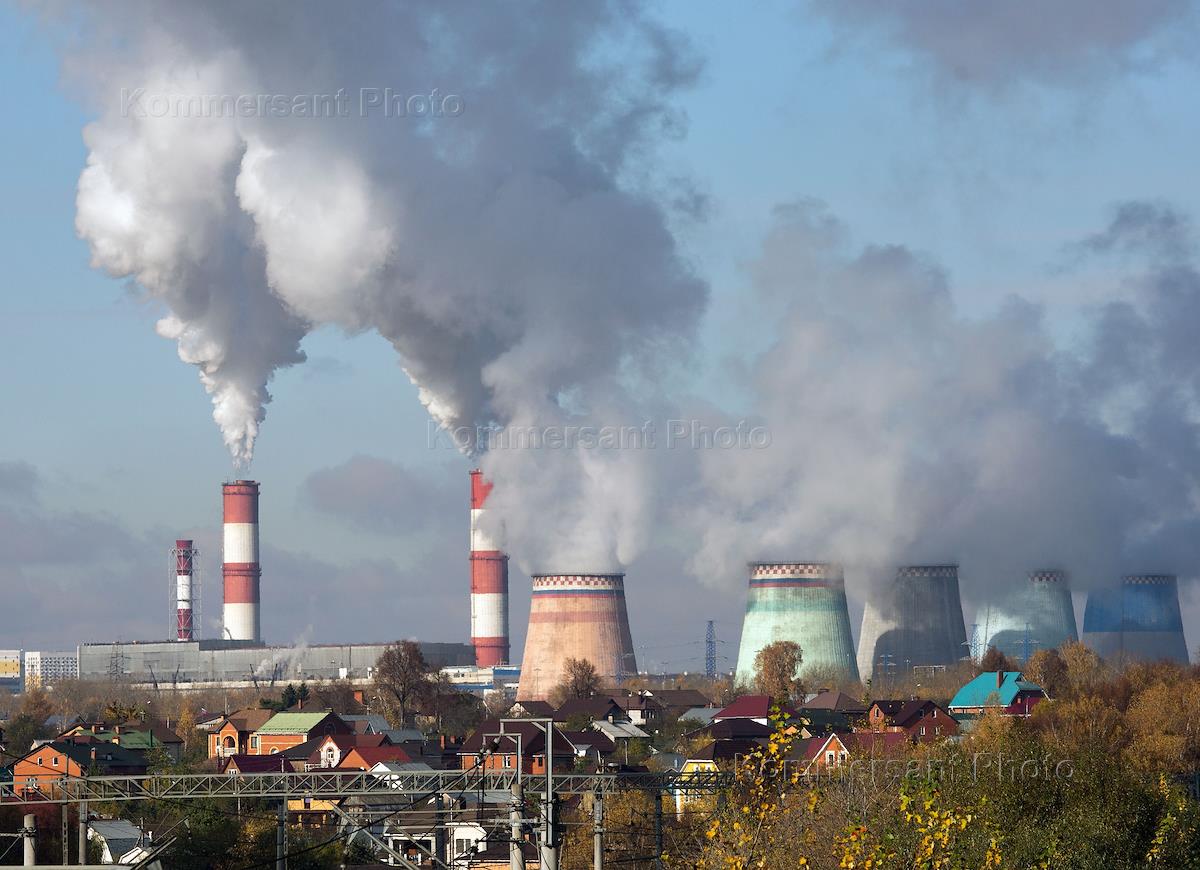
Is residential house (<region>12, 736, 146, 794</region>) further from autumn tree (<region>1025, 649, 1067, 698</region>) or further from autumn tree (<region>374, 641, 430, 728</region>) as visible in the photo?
autumn tree (<region>1025, 649, 1067, 698</region>)

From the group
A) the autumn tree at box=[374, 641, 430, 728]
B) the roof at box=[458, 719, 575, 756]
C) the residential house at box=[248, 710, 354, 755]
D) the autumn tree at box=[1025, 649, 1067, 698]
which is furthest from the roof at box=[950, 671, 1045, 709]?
the autumn tree at box=[374, 641, 430, 728]

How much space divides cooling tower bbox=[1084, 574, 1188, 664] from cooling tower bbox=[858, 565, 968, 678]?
502 centimetres

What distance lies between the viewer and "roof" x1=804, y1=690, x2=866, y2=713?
41531mm

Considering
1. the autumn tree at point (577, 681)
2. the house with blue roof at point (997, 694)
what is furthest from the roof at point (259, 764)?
the house with blue roof at point (997, 694)

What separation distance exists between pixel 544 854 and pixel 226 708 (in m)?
48.9

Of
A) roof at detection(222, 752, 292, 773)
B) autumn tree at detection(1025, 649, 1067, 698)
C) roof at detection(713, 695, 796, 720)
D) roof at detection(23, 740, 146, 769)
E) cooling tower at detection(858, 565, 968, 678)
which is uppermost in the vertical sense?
cooling tower at detection(858, 565, 968, 678)

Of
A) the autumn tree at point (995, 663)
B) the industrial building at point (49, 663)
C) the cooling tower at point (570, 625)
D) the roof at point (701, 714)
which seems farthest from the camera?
the industrial building at point (49, 663)

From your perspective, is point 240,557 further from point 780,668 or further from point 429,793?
point 429,793

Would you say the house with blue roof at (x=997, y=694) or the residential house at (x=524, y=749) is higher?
the house with blue roof at (x=997, y=694)

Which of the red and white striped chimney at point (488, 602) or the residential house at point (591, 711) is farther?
the red and white striped chimney at point (488, 602)

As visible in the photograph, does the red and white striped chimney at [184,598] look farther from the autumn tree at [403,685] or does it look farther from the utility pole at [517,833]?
the utility pole at [517,833]

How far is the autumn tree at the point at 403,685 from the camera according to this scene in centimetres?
4956

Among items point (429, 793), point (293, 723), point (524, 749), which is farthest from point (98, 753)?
point (429, 793)

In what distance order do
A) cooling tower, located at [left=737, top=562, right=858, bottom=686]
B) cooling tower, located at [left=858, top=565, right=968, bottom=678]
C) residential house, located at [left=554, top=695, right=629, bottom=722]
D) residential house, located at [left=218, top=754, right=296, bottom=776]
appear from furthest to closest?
cooling tower, located at [left=858, top=565, right=968, bottom=678], cooling tower, located at [left=737, top=562, right=858, bottom=686], residential house, located at [left=554, top=695, right=629, bottom=722], residential house, located at [left=218, top=754, right=296, bottom=776]
